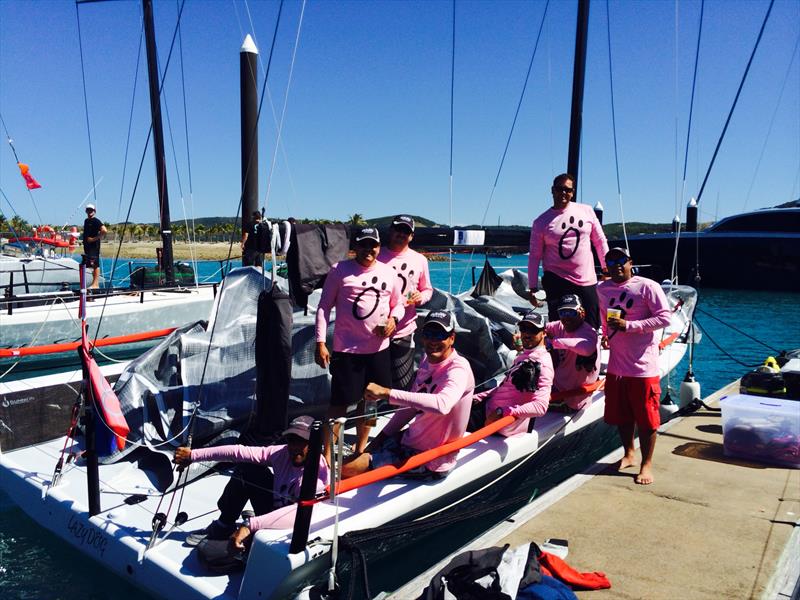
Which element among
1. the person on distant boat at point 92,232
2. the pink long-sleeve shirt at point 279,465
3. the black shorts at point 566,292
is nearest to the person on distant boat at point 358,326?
the pink long-sleeve shirt at point 279,465

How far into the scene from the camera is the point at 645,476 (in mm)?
5105

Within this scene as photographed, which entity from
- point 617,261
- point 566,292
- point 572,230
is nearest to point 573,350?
point 617,261

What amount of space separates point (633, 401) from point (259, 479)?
3.01 metres

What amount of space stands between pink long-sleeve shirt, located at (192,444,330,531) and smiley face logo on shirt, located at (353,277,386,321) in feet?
3.88

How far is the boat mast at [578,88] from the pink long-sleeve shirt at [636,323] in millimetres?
6190

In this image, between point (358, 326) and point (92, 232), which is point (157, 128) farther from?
point (358, 326)

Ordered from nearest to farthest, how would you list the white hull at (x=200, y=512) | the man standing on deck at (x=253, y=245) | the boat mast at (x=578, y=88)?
the white hull at (x=200, y=512) < the man standing on deck at (x=253, y=245) < the boat mast at (x=578, y=88)

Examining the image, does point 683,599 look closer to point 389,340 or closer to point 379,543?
Result: point 379,543

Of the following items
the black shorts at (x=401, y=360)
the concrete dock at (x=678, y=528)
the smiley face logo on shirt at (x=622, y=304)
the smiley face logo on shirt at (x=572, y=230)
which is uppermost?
the smiley face logo on shirt at (x=572, y=230)

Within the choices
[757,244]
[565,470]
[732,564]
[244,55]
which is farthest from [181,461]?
[757,244]

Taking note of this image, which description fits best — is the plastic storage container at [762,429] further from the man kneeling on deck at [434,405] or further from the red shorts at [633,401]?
the man kneeling on deck at [434,405]

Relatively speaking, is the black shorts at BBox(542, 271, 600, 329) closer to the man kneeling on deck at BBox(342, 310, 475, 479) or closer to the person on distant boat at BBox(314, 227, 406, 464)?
the person on distant boat at BBox(314, 227, 406, 464)

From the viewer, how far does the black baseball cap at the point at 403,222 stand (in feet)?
17.0

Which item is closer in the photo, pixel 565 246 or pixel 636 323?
pixel 636 323
